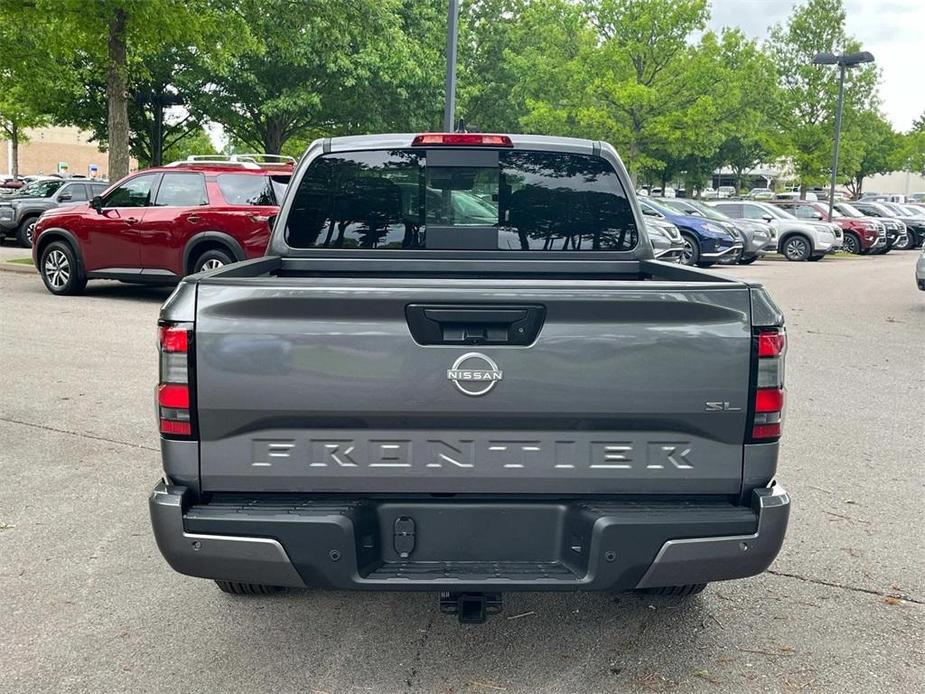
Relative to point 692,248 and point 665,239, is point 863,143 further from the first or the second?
point 665,239

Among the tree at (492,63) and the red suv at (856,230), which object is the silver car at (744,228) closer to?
the red suv at (856,230)

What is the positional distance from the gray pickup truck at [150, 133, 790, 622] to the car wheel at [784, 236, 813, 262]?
995 inches

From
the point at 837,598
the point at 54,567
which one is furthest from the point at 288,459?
the point at 837,598

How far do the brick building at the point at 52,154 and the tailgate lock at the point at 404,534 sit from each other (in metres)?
84.0

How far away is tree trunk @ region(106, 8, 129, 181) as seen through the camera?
16.7m

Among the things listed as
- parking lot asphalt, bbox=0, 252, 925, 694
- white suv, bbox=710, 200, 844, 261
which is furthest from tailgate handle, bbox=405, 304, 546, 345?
white suv, bbox=710, 200, 844, 261

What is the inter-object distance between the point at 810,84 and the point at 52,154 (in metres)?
68.2

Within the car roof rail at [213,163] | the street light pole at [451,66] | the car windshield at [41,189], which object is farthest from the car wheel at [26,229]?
the street light pole at [451,66]

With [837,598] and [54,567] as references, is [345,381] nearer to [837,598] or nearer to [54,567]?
[54,567]

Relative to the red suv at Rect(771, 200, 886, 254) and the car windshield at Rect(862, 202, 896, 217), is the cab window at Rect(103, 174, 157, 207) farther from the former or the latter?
the car windshield at Rect(862, 202, 896, 217)

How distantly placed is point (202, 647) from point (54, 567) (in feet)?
3.79

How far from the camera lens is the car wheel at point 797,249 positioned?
26656 mm

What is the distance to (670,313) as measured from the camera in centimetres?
293

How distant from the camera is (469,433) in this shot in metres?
2.96
